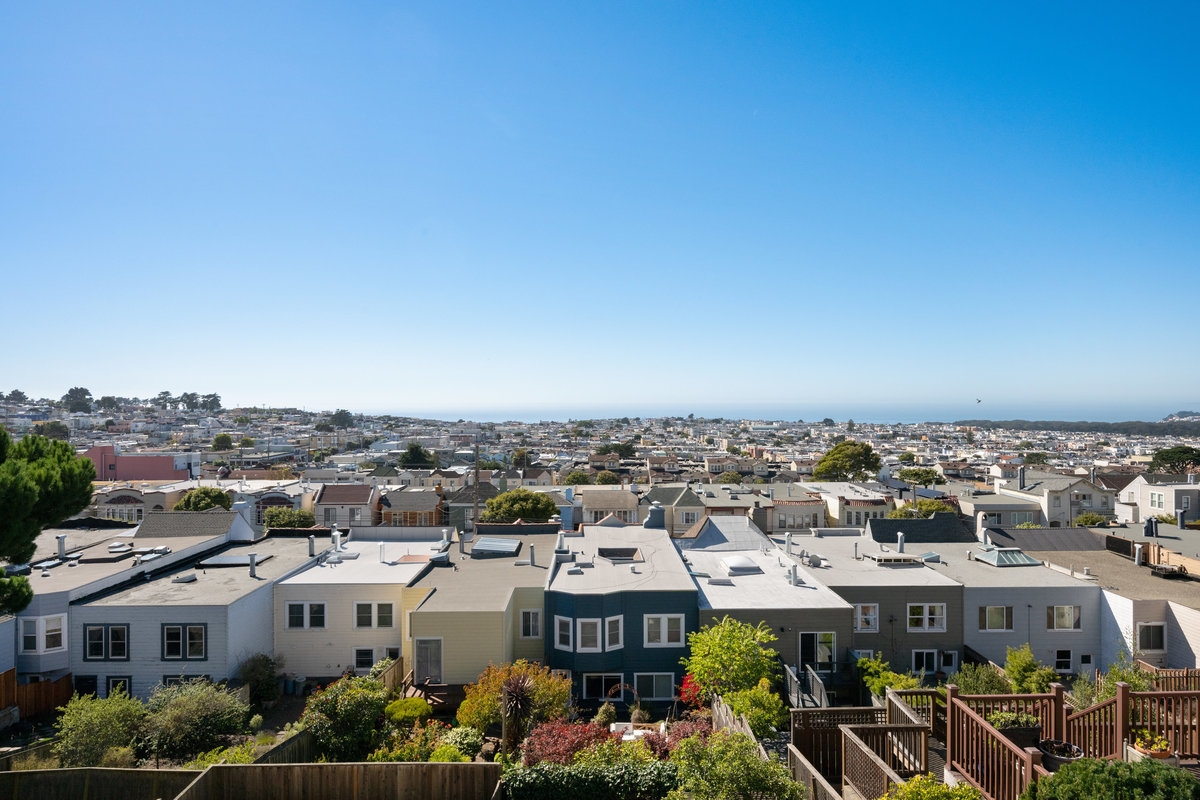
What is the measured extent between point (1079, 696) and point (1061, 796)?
37.0ft

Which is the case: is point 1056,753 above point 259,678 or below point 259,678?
above

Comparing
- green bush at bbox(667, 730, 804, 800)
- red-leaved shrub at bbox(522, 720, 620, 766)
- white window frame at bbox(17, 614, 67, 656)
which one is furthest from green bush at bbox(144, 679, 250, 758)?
green bush at bbox(667, 730, 804, 800)

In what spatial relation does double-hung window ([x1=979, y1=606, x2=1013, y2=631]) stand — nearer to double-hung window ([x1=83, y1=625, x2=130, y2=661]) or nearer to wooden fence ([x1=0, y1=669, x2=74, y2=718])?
double-hung window ([x1=83, y1=625, x2=130, y2=661])

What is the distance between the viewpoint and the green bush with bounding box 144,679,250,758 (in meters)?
14.8

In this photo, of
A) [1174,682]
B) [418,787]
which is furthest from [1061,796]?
[1174,682]

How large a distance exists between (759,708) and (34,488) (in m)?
17.2

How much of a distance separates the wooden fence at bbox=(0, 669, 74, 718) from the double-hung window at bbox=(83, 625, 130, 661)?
0.92 m

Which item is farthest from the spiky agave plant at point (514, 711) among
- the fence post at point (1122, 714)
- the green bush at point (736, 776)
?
the fence post at point (1122, 714)

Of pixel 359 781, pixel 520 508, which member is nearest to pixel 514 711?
pixel 359 781

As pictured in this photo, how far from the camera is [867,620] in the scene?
2214cm

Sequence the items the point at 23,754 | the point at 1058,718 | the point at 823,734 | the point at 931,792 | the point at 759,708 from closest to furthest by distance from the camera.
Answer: the point at 931,792 → the point at 1058,718 → the point at 823,734 → the point at 23,754 → the point at 759,708

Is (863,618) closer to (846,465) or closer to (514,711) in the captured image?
(514,711)

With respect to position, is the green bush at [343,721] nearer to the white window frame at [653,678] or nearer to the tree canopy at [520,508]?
the white window frame at [653,678]

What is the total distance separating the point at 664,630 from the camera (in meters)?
20.0
